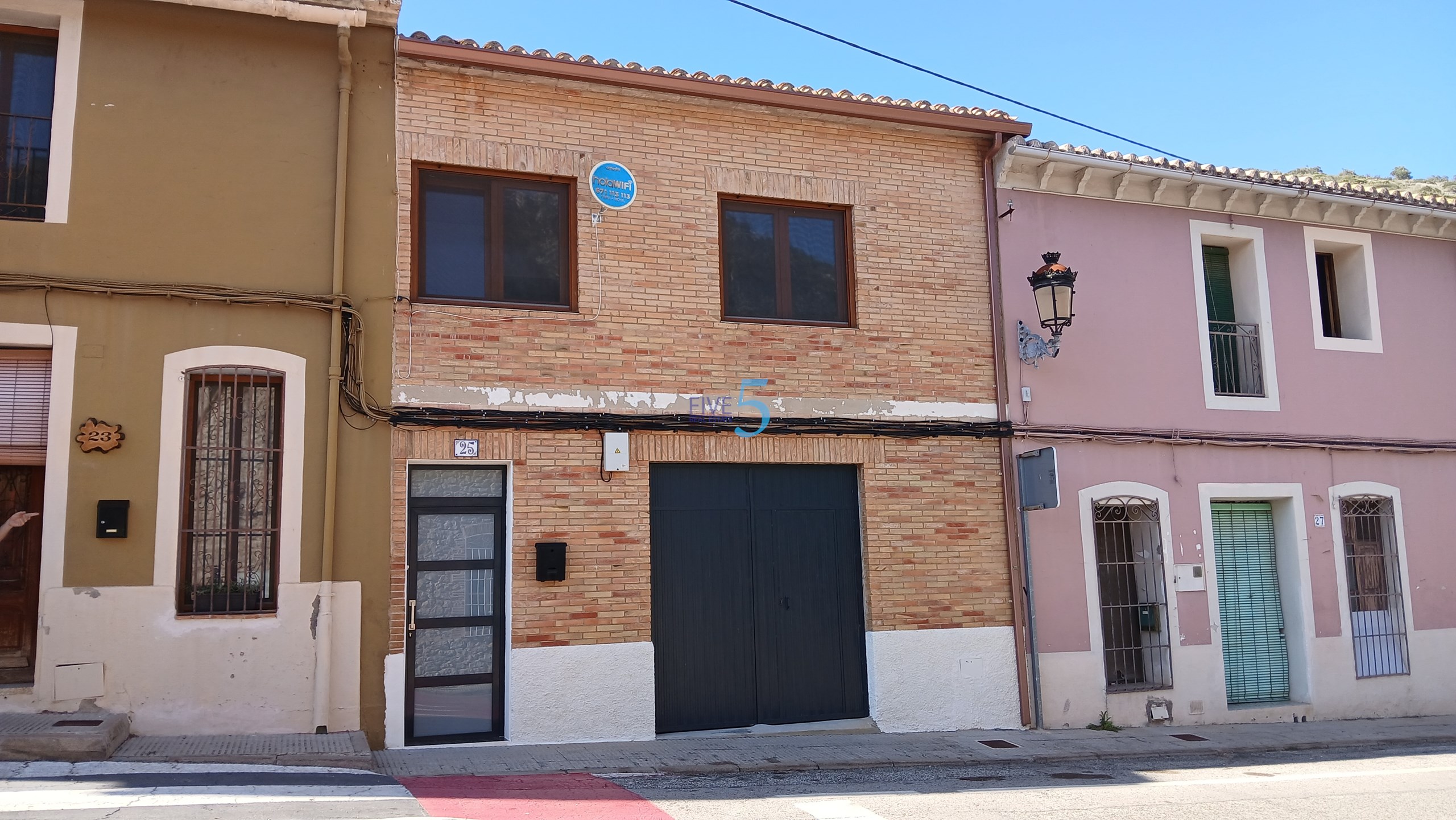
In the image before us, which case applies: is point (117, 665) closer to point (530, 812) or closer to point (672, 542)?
point (530, 812)

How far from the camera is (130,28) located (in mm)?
8438

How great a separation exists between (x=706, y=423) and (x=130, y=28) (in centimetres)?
546

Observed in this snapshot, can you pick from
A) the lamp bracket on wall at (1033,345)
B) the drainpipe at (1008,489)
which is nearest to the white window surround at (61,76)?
the drainpipe at (1008,489)

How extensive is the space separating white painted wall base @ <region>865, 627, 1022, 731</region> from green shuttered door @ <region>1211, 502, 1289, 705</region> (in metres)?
2.73

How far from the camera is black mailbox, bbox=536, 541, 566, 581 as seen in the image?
8742 millimetres

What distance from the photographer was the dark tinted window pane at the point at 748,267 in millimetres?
9961

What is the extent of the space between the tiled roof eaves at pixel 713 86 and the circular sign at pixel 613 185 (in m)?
0.74

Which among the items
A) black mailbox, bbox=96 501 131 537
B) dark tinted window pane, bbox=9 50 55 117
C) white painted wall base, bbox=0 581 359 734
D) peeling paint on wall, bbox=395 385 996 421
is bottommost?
white painted wall base, bbox=0 581 359 734

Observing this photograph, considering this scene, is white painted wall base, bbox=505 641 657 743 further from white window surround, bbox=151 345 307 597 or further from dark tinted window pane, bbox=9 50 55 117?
dark tinted window pane, bbox=9 50 55 117

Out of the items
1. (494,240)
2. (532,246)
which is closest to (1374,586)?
(532,246)

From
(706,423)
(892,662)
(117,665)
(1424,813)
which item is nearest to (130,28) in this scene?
(117,665)

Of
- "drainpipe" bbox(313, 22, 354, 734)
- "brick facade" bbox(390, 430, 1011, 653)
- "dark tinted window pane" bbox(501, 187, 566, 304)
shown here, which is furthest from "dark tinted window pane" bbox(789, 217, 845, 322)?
"drainpipe" bbox(313, 22, 354, 734)

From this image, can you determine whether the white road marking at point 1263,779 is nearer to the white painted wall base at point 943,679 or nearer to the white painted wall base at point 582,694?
the white painted wall base at point 943,679

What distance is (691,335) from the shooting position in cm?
959
